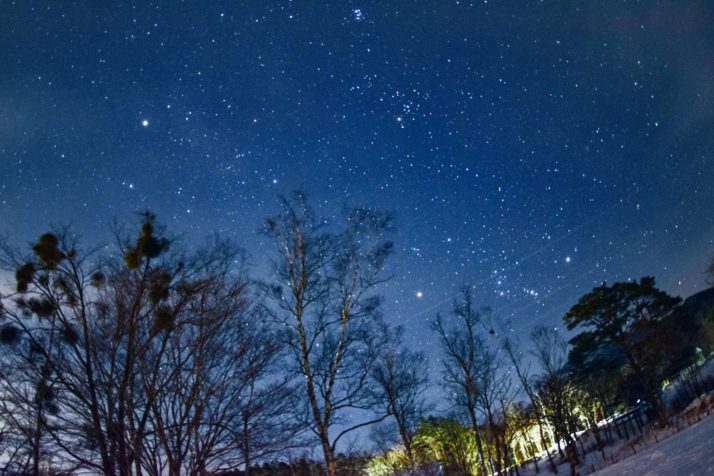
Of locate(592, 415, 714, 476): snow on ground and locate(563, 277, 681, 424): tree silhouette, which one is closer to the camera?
locate(592, 415, 714, 476): snow on ground

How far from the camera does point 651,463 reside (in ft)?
36.6

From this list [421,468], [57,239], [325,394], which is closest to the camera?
[57,239]

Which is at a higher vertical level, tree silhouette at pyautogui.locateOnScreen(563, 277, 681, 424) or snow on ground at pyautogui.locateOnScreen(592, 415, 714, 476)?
tree silhouette at pyautogui.locateOnScreen(563, 277, 681, 424)

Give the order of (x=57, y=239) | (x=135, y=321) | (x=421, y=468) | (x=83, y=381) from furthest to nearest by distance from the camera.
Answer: (x=421, y=468) → (x=57, y=239) → (x=135, y=321) → (x=83, y=381)

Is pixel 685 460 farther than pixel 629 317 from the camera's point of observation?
No

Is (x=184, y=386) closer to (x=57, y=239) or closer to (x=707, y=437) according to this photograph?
(x=57, y=239)

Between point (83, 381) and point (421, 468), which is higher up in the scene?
point (83, 381)

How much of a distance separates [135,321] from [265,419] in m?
2.49

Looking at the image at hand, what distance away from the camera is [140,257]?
6.99 meters

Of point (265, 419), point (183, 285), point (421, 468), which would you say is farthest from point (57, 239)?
point (421, 468)

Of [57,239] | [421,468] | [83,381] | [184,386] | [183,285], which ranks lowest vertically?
[421,468]

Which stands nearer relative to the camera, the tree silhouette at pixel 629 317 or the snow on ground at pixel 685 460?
the snow on ground at pixel 685 460

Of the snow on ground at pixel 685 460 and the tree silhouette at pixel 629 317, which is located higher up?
the tree silhouette at pixel 629 317

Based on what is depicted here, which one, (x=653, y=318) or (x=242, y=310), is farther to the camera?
(x=653, y=318)
